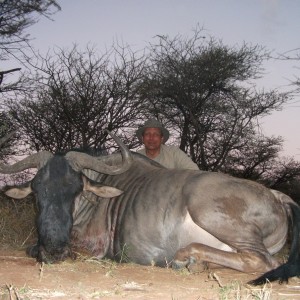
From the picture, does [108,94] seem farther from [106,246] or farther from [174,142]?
[106,246]

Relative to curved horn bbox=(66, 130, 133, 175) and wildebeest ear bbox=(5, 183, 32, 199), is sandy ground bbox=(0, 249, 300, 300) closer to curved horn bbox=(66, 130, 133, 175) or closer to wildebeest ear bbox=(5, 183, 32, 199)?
wildebeest ear bbox=(5, 183, 32, 199)

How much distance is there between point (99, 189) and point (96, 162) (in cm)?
26

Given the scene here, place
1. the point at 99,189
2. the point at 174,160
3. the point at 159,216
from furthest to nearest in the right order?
1. the point at 174,160
2. the point at 99,189
3. the point at 159,216

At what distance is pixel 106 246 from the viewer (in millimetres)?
4750

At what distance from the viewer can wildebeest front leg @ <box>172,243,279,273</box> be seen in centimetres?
410

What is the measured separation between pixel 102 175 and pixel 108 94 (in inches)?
294

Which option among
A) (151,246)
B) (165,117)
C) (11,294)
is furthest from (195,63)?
(11,294)

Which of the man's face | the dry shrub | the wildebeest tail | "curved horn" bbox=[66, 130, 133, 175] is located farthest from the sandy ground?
the man's face

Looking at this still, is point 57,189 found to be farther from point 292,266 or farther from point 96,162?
point 292,266

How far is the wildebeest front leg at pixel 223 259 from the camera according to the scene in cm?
410

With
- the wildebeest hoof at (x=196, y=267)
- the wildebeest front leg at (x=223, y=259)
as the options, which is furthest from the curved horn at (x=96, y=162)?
the wildebeest hoof at (x=196, y=267)

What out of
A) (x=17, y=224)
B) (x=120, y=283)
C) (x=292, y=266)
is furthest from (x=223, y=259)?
(x=17, y=224)

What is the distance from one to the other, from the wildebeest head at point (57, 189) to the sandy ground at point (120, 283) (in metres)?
0.17

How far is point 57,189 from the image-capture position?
4.57 meters
